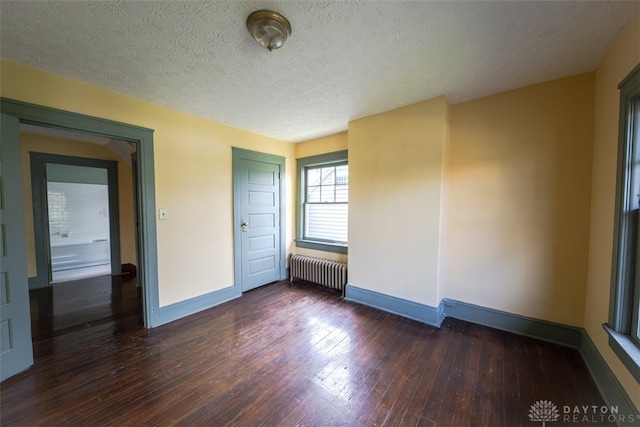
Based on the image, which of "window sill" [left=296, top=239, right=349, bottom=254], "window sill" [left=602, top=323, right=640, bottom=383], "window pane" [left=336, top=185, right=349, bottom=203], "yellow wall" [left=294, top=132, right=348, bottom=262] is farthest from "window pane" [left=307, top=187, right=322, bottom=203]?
"window sill" [left=602, top=323, right=640, bottom=383]

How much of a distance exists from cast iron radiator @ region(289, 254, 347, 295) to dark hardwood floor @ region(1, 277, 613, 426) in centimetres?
71

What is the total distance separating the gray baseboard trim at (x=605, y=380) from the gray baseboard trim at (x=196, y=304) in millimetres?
3662

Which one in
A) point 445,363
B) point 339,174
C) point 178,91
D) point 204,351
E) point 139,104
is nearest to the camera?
point 445,363

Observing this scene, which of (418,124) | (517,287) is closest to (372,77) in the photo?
(418,124)

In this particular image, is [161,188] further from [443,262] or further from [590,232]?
[590,232]

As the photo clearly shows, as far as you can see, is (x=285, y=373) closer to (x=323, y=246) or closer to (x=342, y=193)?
(x=323, y=246)

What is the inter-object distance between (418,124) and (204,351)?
3.22 metres

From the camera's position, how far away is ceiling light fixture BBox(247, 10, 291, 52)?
4.54 feet

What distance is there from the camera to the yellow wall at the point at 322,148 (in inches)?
147

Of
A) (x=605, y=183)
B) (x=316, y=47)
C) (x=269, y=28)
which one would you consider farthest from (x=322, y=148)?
(x=605, y=183)

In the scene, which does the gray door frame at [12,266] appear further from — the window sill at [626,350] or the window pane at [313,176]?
the window sill at [626,350]

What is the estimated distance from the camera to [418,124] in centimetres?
265

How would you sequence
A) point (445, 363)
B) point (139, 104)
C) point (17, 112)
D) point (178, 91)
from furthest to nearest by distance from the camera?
point (139, 104) < point (178, 91) < point (445, 363) < point (17, 112)

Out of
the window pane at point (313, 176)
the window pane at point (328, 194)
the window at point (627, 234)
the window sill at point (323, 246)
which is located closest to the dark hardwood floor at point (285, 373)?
the window at point (627, 234)
